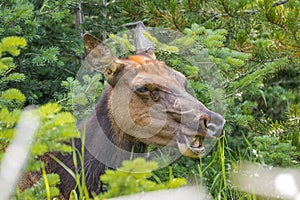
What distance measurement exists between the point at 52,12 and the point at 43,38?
0.59 metres

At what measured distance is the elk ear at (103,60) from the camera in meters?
4.85

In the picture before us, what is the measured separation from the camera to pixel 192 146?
14.8 ft

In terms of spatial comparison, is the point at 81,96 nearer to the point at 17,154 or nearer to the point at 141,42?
the point at 141,42

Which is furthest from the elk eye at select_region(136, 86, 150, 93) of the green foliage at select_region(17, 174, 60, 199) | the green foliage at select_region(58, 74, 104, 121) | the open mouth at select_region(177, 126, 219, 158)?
the green foliage at select_region(17, 174, 60, 199)

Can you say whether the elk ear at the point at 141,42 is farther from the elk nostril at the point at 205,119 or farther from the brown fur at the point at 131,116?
the elk nostril at the point at 205,119

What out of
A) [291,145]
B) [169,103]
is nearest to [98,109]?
[169,103]

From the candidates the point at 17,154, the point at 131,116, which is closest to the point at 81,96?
the point at 131,116

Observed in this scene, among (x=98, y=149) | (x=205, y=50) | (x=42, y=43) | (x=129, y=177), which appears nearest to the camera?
(x=129, y=177)

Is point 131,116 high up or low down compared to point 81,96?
up

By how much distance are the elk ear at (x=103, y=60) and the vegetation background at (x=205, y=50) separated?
569 mm

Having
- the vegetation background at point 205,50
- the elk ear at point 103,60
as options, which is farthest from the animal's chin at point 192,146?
the elk ear at point 103,60

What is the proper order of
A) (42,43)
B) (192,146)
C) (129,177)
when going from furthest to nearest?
(42,43) < (192,146) < (129,177)

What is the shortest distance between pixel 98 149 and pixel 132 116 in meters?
0.38

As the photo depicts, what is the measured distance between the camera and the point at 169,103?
15.3 feet
